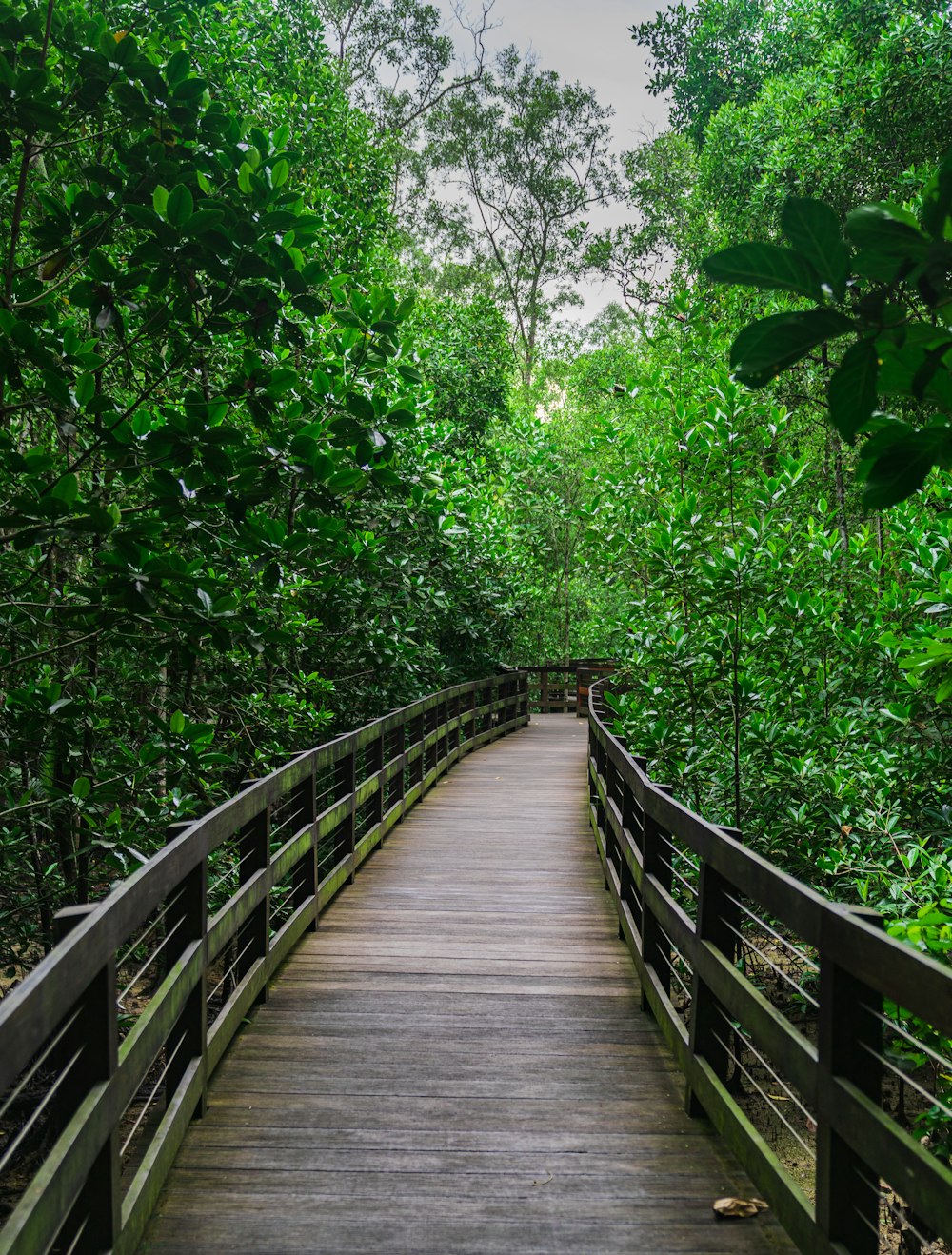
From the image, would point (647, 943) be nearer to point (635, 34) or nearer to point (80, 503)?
point (80, 503)

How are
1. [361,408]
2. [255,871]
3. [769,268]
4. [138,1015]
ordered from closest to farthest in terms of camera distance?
[769,268], [138,1015], [361,408], [255,871]

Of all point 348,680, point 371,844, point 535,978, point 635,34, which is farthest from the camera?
point 635,34

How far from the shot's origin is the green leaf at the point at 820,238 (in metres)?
1.04

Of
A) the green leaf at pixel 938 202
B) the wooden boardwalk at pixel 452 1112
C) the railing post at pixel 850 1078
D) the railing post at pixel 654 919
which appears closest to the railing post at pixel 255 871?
the wooden boardwalk at pixel 452 1112

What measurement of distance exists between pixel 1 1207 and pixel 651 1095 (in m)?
3.36

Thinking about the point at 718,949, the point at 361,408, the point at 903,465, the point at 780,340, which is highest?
the point at 361,408

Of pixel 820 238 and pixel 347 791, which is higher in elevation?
pixel 820 238

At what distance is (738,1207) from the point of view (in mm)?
2881

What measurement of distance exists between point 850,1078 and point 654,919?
248 centimetres

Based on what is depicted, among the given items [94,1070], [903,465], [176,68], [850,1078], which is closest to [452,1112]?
[94,1070]

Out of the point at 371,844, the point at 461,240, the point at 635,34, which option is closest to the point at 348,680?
the point at 371,844

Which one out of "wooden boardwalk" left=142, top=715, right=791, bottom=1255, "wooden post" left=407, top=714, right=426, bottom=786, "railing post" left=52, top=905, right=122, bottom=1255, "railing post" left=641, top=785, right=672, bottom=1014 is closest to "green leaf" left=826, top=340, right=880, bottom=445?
"railing post" left=52, top=905, right=122, bottom=1255

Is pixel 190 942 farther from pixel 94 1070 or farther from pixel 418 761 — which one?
pixel 418 761

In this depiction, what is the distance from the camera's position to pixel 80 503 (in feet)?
10.8
